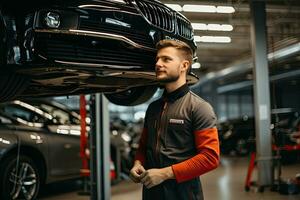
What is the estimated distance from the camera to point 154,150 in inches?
72.1

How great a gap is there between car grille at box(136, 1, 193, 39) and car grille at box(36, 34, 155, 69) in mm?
228

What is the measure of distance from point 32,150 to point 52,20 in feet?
9.30

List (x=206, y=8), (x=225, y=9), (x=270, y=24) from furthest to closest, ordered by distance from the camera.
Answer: (x=270, y=24) < (x=206, y=8) < (x=225, y=9)

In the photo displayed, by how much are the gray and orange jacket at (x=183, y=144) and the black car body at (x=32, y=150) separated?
2.80 meters

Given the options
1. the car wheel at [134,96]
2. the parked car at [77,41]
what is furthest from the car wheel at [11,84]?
the car wheel at [134,96]

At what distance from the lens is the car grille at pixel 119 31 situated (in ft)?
6.90

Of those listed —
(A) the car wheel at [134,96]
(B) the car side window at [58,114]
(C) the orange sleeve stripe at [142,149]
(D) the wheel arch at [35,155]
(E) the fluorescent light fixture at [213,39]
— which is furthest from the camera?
(E) the fluorescent light fixture at [213,39]

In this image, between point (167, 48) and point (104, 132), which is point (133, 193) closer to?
point (104, 132)

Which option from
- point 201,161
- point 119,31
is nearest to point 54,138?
point 119,31

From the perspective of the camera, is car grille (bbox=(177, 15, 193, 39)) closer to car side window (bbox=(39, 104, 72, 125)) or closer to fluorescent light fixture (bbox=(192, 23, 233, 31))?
car side window (bbox=(39, 104, 72, 125))

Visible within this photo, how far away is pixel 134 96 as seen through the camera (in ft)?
10.8

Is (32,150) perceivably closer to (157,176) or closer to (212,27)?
(157,176)

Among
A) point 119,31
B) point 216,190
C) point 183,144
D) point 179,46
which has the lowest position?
point 216,190

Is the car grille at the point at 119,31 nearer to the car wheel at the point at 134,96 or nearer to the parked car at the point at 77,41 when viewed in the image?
the parked car at the point at 77,41
